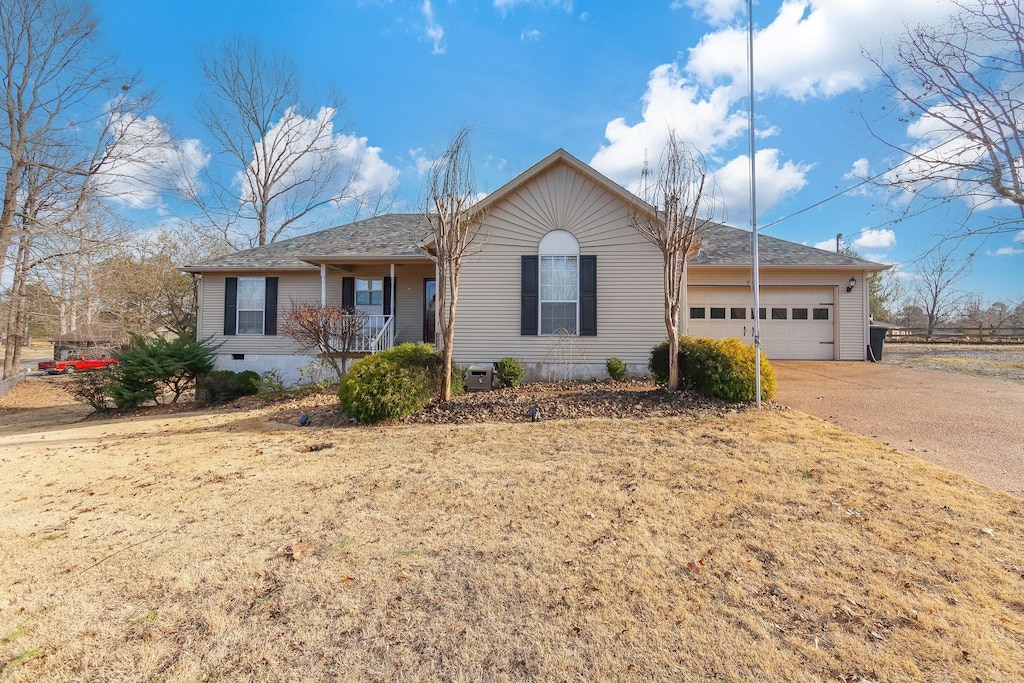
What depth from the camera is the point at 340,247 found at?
12.8 metres

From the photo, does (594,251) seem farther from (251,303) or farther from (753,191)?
(251,303)

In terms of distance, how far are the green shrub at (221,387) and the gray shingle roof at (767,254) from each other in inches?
497

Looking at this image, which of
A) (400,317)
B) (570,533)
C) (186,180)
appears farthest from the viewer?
(186,180)

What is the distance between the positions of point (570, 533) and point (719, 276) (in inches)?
513

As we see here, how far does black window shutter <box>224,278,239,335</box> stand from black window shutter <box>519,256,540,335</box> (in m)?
8.85

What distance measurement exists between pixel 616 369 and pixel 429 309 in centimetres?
570

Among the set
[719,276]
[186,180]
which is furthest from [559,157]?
[186,180]

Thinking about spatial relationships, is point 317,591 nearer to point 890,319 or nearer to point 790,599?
point 790,599

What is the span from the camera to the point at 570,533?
11.3ft

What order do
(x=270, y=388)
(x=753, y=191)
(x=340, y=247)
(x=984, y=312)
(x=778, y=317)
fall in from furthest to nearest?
(x=984, y=312)
(x=778, y=317)
(x=340, y=247)
(x=270, y=388)
(x=753, y=191)

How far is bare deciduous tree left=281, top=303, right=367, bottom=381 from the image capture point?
10117 millimetres

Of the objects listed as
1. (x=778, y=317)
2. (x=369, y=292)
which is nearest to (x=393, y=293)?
(x=369, y=292)

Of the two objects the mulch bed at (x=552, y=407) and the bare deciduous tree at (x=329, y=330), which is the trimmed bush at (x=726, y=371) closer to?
the mulch bed at (x=552, y=407)

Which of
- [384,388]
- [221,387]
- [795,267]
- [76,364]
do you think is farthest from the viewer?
[76,364]
